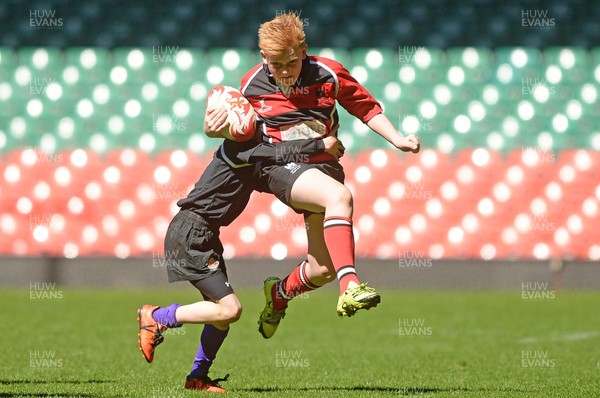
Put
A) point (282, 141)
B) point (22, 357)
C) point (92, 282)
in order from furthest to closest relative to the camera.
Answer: point (92, 282) → point (22, 357) → point (282, 141)

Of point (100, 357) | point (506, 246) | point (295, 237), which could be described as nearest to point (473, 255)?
point (506, 246)

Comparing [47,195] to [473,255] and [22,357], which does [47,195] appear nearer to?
[473,255]

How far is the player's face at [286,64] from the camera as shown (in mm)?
4906

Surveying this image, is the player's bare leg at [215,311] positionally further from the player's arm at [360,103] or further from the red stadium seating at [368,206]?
the red stadium seating at [368,206]

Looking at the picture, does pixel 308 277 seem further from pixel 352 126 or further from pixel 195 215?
pixel 352 126

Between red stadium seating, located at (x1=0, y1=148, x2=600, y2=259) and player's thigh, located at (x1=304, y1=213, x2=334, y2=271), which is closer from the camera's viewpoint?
player's thigh, located at (x1=304, y1=213, x2=334, y2=271)

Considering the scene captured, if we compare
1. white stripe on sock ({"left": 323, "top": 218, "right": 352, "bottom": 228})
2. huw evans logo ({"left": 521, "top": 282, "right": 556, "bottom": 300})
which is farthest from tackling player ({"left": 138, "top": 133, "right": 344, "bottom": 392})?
huw evans logo ({"left": 521, "top": 282, "right": 556, "bottom": 300})

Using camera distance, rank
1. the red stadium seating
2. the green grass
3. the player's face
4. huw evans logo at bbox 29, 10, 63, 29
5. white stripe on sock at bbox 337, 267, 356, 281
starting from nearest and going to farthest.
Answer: white stripe on sock at bbox 337, 267, 356, 281 → the player's face → the green grass → the red stadium seating → huw evans logo at bbox 29, 10, 63, 29

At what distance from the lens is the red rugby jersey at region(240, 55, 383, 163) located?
203 inches

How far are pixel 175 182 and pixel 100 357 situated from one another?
5.90 meters

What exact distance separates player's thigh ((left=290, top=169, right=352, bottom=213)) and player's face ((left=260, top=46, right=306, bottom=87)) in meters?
0.44

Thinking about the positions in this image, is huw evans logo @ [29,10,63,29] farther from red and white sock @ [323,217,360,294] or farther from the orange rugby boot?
red and white sock @ [323,217,360,294]

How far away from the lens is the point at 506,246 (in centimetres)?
1275

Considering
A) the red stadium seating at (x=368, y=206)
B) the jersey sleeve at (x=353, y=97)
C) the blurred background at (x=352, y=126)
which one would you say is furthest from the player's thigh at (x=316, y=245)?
the red stadium seating at (x=368, y=206)
